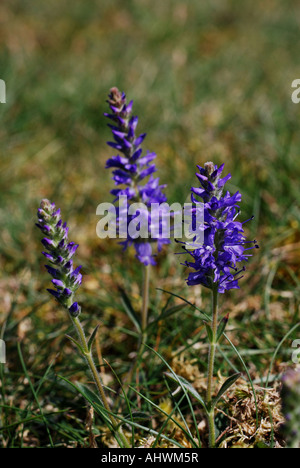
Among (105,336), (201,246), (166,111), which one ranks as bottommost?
(105,336)

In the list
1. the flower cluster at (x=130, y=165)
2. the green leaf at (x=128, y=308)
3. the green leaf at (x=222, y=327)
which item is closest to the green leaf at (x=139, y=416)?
the green leaf at (x=128, y=308)

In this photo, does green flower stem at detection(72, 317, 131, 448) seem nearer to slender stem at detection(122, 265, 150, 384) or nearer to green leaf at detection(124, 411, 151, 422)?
green leaf at detection(124, 411, 151, 422)

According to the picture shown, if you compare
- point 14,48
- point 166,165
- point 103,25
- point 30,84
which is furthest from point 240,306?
point 103,25

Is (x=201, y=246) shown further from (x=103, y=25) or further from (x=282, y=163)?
(x=103, y=25)

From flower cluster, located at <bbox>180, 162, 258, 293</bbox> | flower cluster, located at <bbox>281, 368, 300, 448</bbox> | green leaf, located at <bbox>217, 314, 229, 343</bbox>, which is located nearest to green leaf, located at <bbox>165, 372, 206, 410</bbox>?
green leaf, located at <bbox>217, 314, 229, 343</bbox>

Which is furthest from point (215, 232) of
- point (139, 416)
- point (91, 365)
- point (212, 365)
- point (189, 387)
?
point (139, 416)

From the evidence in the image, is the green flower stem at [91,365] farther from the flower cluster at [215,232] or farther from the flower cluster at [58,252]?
the flower cluster at [215,232]

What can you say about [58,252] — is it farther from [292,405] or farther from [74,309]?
[292,405]
